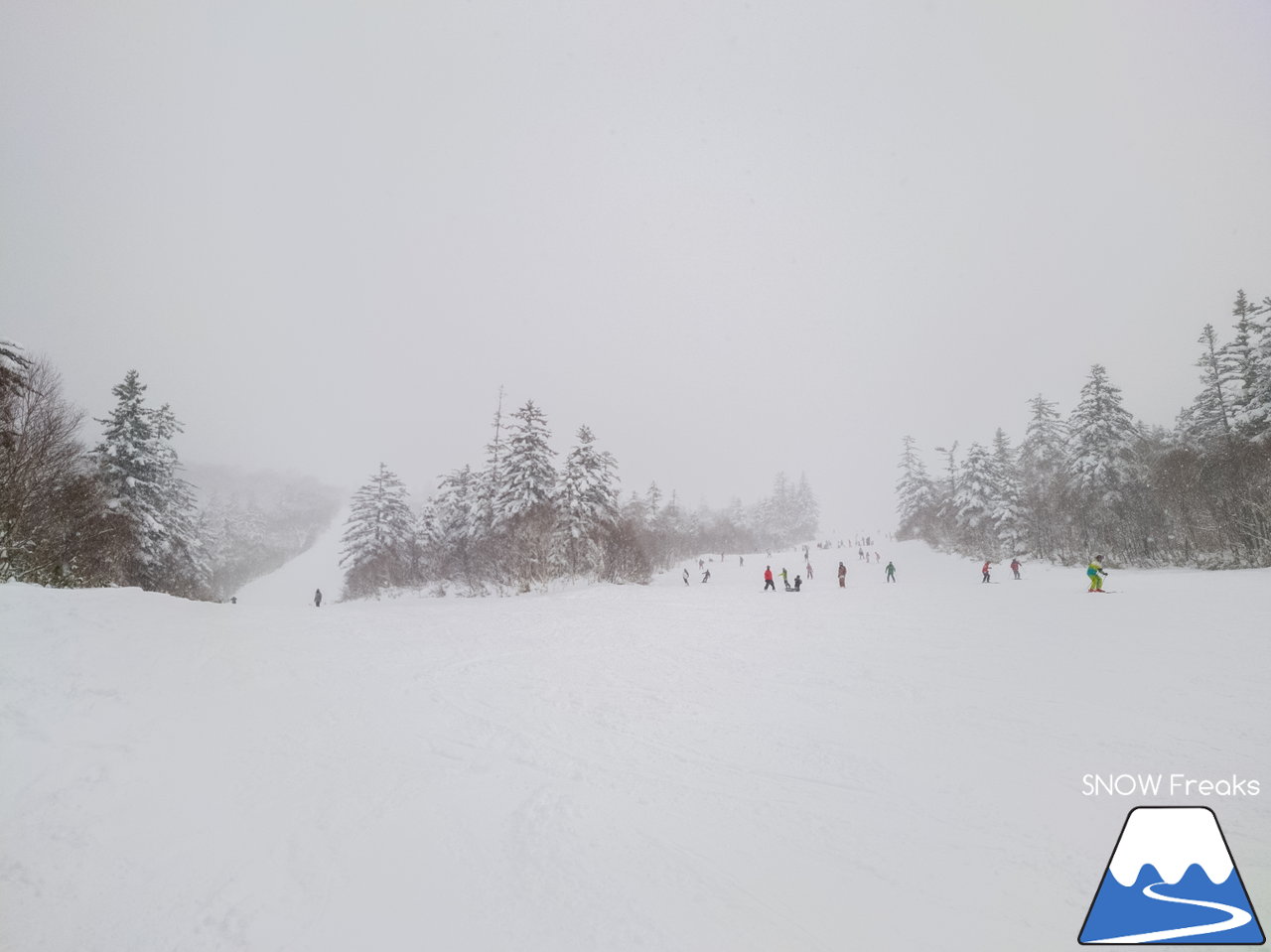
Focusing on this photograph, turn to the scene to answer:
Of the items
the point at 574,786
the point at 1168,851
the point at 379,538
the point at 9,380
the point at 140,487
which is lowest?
the point at 574,786

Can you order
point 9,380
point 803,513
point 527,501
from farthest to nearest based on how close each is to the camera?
1. point 803,513
2. point 527,501
3. point 9,380

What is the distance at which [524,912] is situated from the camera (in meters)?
3.72

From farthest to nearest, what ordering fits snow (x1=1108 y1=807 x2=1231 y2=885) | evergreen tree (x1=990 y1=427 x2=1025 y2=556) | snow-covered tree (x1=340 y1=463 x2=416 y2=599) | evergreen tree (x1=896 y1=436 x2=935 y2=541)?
evergreen tree (x1=896 y1=436 x2=935 y2=541) < evergreen tree (x1=990 y1=427 x2=1025 y2=556) < snow-covered tree (x1=340 y1=463 x2=416 y2=599) < snow (x1=1108 y1=807 x2=1231 y2=885)

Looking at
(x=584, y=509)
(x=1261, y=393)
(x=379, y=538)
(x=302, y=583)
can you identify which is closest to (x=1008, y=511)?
(x=1261, y=393)

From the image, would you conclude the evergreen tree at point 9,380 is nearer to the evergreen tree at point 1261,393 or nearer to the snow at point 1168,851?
the snow at point 1168,851

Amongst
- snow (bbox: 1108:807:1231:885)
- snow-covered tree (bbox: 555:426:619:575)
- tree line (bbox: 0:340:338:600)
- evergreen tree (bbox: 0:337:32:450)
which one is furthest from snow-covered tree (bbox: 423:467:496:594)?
snow (bbox: 1108:807:1231:885)

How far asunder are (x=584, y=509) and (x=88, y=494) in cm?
2135

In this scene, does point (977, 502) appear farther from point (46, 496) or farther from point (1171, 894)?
point (46, 496)

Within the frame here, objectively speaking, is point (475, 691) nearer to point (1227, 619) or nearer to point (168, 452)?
point (1227, 619)

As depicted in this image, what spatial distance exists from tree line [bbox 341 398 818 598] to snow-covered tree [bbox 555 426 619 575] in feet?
0.21

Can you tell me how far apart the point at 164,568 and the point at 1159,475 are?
52.3 meters

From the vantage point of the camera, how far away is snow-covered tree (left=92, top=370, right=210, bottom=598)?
72.4ft

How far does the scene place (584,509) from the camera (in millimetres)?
31922

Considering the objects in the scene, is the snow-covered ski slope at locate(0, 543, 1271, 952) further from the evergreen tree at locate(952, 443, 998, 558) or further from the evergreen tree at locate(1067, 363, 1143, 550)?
the evergreen tree at locate(952, 443, 998, 558)
